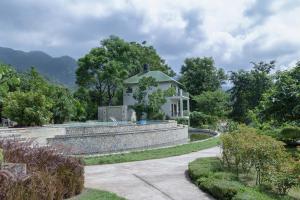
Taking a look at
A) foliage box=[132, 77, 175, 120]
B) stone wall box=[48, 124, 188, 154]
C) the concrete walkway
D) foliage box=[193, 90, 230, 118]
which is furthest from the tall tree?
the concrete walkway

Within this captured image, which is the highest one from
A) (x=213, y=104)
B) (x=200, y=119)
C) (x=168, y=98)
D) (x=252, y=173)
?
(x=168, y=98)

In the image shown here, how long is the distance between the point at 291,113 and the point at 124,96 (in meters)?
32.6

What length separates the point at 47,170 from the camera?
8.07 meters

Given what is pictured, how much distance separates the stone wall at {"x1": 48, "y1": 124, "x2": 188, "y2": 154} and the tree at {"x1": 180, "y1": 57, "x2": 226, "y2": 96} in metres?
32.7

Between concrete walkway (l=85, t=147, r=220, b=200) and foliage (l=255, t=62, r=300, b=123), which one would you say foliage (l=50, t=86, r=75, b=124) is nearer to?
foliage (l=255, t=62, r=300, b=123)

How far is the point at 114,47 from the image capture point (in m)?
49.5

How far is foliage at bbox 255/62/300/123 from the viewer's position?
18312 mm

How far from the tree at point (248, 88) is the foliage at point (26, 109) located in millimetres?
28472

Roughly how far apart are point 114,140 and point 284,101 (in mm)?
8604

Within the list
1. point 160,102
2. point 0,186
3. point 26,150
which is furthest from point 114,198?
point 160,102

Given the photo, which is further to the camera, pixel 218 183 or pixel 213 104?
pixel 213 104

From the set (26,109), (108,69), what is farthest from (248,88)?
(26,109)

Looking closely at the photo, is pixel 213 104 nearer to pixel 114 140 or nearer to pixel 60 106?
pixel 60 106

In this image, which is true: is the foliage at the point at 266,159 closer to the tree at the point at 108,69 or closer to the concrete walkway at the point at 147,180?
the concrete walkway at the point at 147,180
